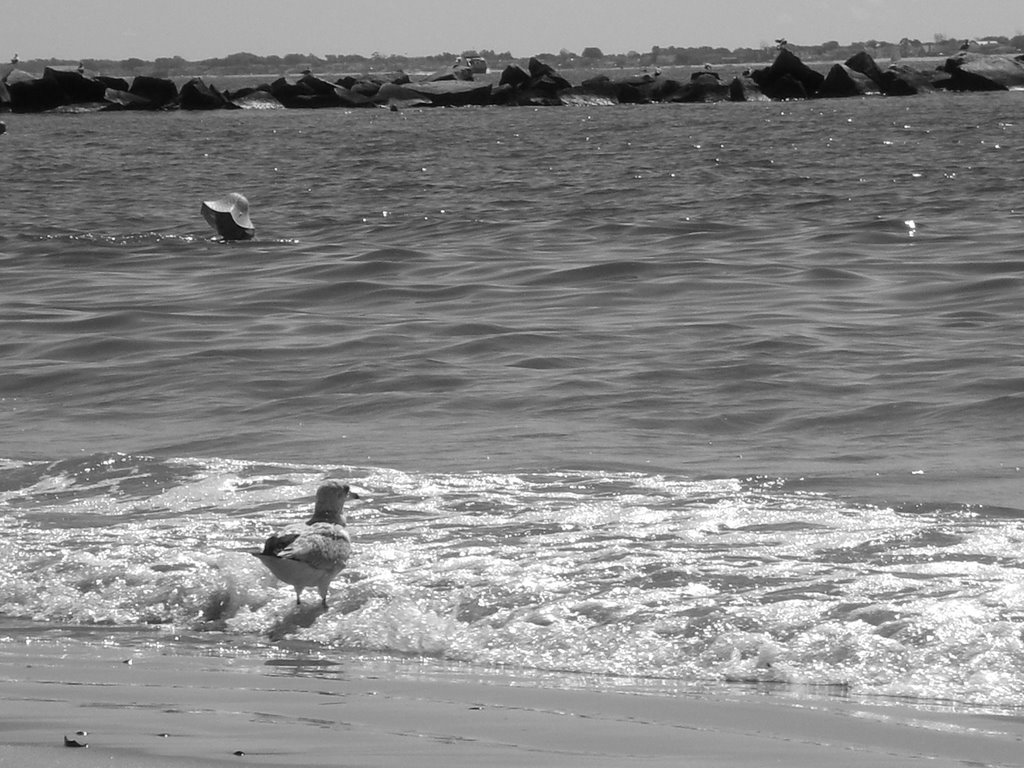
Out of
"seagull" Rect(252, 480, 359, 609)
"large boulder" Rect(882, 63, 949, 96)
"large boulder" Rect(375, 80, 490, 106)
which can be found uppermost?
"large boulder" Rect(882, 63, 949, 96)

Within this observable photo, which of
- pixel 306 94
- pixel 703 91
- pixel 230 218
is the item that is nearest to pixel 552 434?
pixel 230 218

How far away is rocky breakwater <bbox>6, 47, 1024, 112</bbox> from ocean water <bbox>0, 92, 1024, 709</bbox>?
4932 cm

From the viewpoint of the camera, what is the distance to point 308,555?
235 inches

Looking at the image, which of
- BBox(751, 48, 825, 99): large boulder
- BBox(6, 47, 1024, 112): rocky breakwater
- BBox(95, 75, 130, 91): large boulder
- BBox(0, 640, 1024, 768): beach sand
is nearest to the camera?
BBox(0, 640, 1024, 768): beach sand

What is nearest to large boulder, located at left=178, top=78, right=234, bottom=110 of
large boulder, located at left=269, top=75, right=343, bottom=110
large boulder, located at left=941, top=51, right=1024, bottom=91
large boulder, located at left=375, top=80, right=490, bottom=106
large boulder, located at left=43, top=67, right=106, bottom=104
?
large boulder, located at left=269, top=75, right=343, bottom=110

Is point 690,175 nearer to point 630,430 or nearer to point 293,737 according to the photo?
point 630,430

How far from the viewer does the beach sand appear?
12.9ft

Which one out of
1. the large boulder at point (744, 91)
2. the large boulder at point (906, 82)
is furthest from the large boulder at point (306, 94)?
the large boulder at point (906, 82)

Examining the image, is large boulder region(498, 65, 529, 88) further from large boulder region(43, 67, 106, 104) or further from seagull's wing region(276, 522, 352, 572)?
seagull's wing region(276, 522, 352, 572)

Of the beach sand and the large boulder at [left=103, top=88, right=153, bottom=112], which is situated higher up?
the beach sand

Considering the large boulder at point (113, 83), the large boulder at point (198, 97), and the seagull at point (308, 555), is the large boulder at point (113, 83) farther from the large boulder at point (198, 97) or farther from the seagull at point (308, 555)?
the seagull at point (308, 555)

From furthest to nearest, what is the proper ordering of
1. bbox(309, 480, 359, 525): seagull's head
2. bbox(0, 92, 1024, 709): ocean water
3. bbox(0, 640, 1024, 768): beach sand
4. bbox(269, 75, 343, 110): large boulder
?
bbox(269, 75, 343, 110): large boulder → bbox(309, 480, 359, 525): seagull's head → bbox(0, 92, 1024, 709): ocean water → bbox(0, 640, 1024, 768): beach sand

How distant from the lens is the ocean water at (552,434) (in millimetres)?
5770

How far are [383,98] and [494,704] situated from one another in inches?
2783
